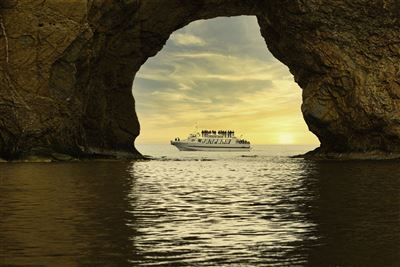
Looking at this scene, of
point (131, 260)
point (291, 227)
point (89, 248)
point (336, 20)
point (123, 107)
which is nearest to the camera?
point (131, 260)

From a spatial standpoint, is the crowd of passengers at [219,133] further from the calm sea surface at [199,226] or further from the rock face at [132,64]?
the calm sea surface at [199,226]

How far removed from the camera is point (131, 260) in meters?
11.0

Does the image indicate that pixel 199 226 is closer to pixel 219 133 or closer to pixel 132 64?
pixel 132 64

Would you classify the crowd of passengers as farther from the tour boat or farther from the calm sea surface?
the calm sea surface

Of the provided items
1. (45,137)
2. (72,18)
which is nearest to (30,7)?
(72,18)

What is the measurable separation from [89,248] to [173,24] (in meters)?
59.5

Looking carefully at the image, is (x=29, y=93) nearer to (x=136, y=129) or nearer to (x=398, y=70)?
(x=136, y=129)

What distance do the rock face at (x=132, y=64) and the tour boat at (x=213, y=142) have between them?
257 ft

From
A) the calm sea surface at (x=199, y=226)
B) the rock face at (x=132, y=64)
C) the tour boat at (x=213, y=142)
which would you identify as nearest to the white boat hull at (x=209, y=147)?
the tour boat at (x=213, y=142)

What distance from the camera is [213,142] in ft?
509

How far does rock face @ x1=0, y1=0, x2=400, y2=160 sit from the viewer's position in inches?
2175

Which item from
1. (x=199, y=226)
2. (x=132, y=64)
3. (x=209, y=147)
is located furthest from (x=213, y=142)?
(x=199, y=226)

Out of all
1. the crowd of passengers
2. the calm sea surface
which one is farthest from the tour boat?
the calm sea surface

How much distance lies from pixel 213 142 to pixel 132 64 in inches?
3333
